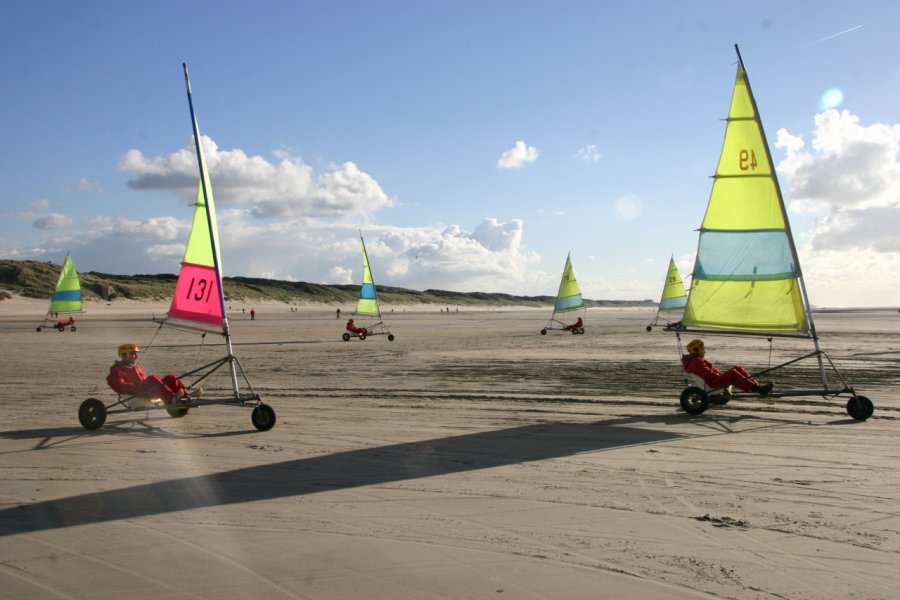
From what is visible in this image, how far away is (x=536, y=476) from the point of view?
6.79 m

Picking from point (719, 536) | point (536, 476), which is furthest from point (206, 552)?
point (719, 536)

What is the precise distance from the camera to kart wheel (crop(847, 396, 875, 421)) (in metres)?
9.66

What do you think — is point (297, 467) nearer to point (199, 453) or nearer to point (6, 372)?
point (199, 453)

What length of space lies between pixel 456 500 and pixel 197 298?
607cm

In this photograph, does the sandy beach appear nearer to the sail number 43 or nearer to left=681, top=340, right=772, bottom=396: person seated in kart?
left=681, top=340, right=772, bottom=396: person seated in kart

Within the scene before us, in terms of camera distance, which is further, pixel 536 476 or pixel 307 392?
pixel 307 392

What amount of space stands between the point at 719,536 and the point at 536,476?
6.83 ft

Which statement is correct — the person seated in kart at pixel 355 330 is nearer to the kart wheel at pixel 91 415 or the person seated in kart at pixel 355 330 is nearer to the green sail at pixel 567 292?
the green sail at pixel 567 292

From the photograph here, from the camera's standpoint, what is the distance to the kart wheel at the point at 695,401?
1036 cm

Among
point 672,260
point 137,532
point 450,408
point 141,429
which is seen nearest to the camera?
point 137,532

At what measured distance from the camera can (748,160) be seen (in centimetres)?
1152

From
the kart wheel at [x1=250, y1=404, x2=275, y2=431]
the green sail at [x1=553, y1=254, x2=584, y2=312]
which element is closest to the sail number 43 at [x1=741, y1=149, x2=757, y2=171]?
the kart wheel at [x1=250, y1=404, x2=275, y2=431]

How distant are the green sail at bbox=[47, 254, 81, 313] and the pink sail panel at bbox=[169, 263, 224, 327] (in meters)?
38.8

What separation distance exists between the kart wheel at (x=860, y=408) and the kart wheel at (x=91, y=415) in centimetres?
1055
